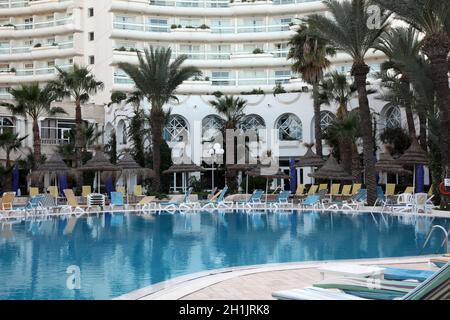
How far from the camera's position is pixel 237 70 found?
150 feet

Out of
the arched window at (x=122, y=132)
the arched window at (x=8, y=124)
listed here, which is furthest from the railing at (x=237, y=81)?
the arched window at (x=8, y=124)

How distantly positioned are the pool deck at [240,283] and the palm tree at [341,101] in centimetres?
2308

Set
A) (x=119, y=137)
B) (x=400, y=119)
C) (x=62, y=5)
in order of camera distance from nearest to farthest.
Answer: (x=400, y=119), (x=119, y=137), (x=62, y=5)

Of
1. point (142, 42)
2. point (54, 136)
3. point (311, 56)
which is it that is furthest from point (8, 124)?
point (311, 56)

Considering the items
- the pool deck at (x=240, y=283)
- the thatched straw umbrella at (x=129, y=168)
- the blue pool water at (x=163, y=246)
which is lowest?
the blue pool water at (x=163, y=246)

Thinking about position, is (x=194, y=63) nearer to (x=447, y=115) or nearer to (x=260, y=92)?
(x=260, y=92)

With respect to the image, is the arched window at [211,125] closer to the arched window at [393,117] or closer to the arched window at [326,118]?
the arched window at [326,118]

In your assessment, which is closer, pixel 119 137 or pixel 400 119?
pixel 400 119

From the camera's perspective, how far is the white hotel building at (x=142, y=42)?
142 feet

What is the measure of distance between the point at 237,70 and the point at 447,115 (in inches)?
1062

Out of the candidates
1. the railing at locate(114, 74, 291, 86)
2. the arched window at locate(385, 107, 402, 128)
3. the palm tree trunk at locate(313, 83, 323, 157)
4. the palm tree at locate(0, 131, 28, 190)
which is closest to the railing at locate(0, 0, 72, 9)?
the railing at locate(114, 74, 291, 86)

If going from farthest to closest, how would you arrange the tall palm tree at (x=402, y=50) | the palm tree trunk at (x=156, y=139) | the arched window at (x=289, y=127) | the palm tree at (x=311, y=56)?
the arched window at (x=289, y=127) → the palm tree trunk at (x=156, y=139) → the palm tree at (x=311, y=56) → the tall palm tree at (x=402, y=50)

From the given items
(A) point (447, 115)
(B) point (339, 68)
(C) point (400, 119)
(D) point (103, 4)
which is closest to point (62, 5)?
(D) point (103, 4)

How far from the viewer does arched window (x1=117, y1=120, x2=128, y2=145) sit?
130 ft
